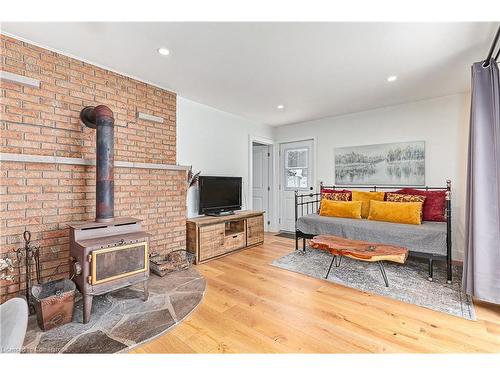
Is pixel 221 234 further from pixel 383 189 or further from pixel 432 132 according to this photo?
pixel 432 132

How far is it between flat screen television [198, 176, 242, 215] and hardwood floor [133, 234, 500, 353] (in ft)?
4.44

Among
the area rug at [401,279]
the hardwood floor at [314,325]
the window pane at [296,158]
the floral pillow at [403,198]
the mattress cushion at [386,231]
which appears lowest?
the hardwood floor at [314,325]

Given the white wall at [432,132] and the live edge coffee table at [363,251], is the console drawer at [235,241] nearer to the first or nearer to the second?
the live edge coffee table at [363,251]

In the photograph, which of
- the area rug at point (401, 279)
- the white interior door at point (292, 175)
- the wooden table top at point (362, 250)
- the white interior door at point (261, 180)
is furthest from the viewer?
the white interior door at point (261, 180)

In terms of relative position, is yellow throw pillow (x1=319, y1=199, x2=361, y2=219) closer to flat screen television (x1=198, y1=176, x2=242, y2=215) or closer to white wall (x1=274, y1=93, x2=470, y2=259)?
white wall (x1=274, y1=93, x2=470, y2=259)

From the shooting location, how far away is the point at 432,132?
3.65 metres

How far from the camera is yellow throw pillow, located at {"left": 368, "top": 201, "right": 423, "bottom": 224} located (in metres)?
3.16

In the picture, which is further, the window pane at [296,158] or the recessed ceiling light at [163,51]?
the window pane at [296,158]

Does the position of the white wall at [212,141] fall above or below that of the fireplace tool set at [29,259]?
above

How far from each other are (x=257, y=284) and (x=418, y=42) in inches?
109

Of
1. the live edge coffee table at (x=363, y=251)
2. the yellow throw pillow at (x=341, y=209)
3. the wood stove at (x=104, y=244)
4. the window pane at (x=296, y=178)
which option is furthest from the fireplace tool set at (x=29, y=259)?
the window pane at (x=296, y=178)

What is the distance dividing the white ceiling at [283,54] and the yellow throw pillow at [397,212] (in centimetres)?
155

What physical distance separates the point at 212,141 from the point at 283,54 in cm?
203

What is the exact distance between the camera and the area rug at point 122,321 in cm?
165
